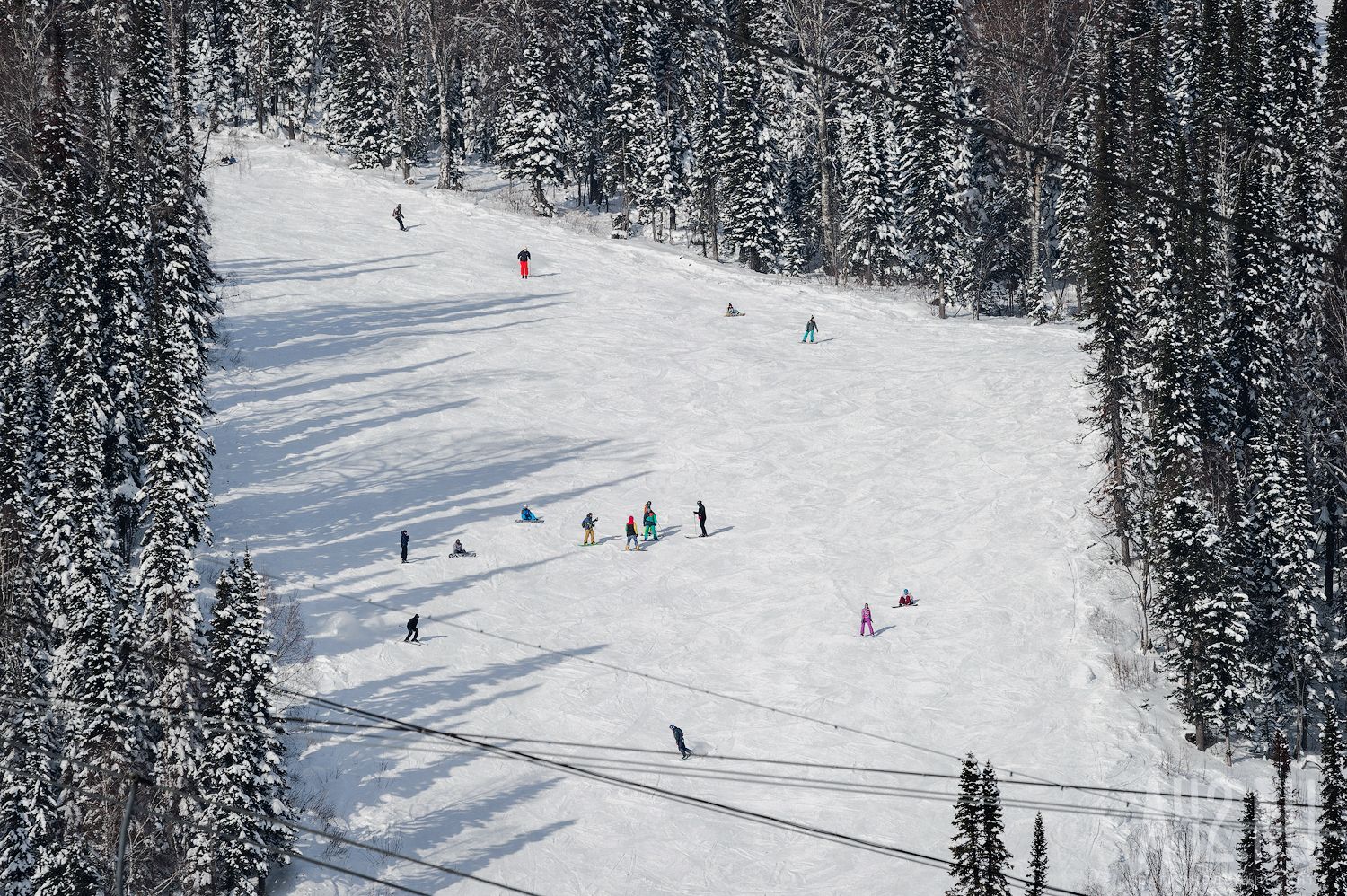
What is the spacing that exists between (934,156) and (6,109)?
4168 centimetres

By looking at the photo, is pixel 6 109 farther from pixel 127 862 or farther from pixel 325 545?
pixel 127 862

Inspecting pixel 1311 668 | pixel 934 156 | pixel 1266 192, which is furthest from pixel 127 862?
pixel 934 156

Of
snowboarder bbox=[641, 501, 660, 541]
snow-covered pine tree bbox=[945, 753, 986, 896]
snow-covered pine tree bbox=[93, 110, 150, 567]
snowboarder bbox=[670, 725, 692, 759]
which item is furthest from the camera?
snowboarder bbox=[641, 501, 660, 541]

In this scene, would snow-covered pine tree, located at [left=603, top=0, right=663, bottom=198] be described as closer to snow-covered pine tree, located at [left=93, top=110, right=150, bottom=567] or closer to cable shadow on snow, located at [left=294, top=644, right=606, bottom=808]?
snow-covered pine tree, located at [left=93, top=110, right=150, bottom=567]

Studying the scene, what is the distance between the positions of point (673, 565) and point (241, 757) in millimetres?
16009

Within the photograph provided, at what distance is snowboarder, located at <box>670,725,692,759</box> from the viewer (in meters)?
30.2

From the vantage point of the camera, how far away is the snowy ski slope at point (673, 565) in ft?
95.1

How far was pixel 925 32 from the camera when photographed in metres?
66.4

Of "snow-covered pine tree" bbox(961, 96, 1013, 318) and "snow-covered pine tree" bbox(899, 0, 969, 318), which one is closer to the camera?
"snow-covered pine tree" bbox(899, 0, 969, 318)

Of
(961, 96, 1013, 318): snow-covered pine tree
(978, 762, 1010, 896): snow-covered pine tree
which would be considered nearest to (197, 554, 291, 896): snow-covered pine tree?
(978, 762, 1010, 896): snow-covered pine tree

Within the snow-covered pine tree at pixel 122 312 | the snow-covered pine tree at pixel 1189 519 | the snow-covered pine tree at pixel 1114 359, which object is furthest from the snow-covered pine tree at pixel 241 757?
the snow-covered pine tree at pixel 1114 359

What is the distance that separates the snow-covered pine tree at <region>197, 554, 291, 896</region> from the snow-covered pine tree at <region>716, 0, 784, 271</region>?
4727 cm

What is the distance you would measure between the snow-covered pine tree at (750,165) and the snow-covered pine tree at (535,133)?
364 inches

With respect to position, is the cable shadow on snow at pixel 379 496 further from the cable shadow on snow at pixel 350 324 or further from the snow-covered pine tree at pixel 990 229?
the snow-covered pine tree at pixel 990 229
